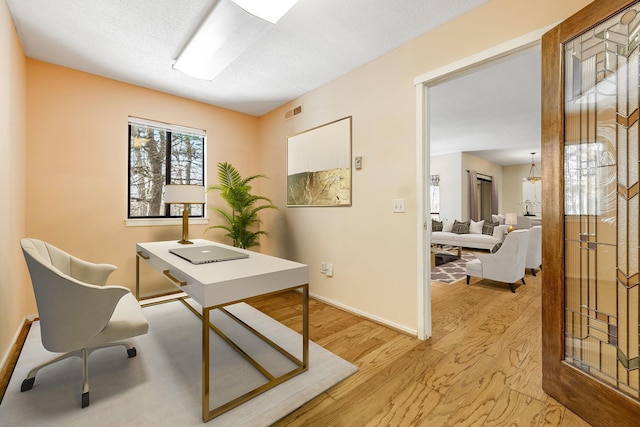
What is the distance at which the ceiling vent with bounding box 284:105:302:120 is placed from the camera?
3494 mm

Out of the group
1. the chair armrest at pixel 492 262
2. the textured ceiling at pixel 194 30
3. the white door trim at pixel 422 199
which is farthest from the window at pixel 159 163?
the chair armrest at pixel 492 262

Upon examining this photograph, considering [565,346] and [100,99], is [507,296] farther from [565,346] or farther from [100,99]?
[100,99]

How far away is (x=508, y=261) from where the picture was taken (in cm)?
350

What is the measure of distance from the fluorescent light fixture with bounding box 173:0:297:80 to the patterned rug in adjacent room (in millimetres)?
3816

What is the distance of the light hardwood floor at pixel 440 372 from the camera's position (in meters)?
1.41

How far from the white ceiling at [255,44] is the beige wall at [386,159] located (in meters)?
0.14

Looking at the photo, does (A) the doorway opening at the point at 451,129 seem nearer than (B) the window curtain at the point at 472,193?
Yes

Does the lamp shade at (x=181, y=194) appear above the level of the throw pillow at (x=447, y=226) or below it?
above

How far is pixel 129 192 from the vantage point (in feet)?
10.8

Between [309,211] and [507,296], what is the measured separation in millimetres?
2673

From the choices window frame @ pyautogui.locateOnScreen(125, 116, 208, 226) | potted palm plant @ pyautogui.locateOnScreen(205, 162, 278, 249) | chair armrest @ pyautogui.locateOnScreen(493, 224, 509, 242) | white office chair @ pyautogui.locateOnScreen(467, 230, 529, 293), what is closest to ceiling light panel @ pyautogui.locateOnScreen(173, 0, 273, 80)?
window frame @ pyautogui.locateOnScreen(125, 116, 208, 226)

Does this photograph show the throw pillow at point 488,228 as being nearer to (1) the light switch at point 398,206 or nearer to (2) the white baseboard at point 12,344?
(1) the light switch at point 398,206

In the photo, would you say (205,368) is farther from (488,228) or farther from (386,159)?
(488,228)

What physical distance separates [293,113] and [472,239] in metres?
5.23
